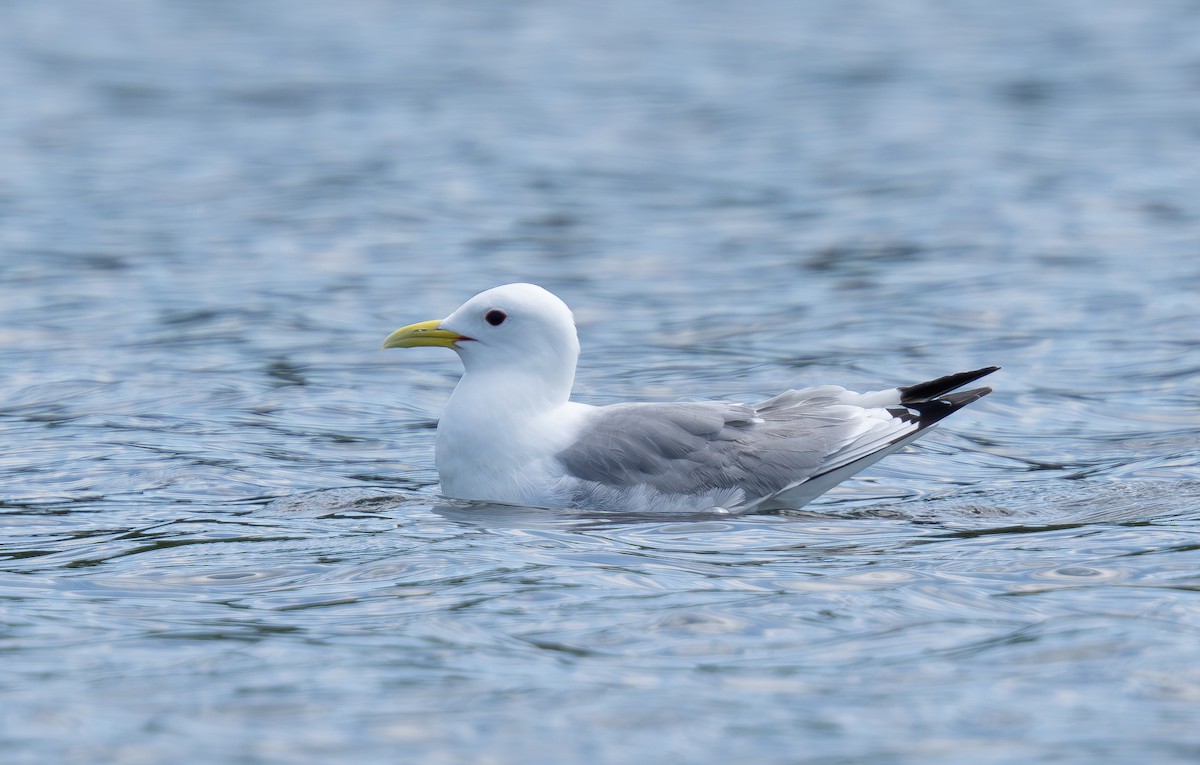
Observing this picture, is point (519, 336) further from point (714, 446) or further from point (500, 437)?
point (714, 446)

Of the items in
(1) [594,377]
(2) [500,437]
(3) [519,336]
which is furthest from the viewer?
(1) [594,377]

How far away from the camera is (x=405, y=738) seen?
235 inches

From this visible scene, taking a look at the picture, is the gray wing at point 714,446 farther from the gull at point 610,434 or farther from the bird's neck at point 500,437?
the bird's neck at point 500,437

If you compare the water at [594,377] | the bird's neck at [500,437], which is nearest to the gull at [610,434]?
the bird's neck at [500,437]

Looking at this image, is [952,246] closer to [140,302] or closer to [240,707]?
[140,302]

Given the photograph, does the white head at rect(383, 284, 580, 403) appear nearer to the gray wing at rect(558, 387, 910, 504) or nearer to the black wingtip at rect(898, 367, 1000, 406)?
the gray wing at rect(558, 387, 910, 504)

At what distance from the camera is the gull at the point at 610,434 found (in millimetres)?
8984

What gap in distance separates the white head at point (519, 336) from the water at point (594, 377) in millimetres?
766

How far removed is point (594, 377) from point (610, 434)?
3.50m

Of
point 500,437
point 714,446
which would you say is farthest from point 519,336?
point 714,446

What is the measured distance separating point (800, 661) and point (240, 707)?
6.41ft

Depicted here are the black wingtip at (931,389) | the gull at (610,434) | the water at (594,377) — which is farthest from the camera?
the black wingtip at (931,389)

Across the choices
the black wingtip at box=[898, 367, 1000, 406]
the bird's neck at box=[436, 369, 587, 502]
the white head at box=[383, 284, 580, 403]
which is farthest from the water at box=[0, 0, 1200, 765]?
the white head at box=[383, 284, 580, 403]

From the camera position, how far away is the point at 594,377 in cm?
1258
